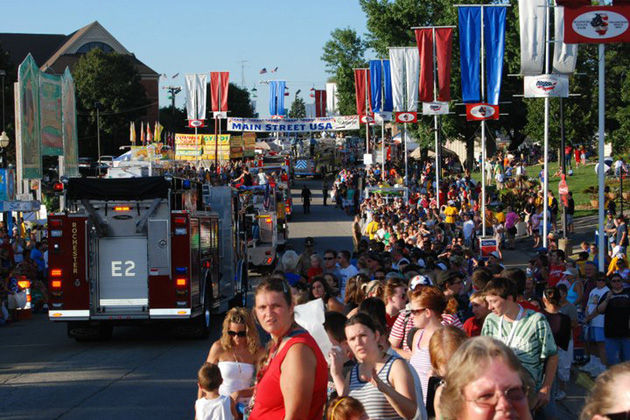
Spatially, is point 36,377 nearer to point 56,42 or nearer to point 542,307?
point 542,307

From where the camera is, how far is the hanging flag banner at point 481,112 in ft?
87.6

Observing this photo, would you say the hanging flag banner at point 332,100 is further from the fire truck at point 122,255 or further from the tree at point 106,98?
the fire truck at point 122,255

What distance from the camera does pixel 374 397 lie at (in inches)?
212

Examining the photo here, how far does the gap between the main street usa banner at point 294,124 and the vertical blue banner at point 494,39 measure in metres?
35.4

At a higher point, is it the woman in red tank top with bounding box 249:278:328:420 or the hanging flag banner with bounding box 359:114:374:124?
the hanging flag banner with bounding box 359:114:374:124

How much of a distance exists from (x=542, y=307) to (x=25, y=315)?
49.3 ft

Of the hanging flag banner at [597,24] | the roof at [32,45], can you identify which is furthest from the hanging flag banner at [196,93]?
the roof at [32,45]

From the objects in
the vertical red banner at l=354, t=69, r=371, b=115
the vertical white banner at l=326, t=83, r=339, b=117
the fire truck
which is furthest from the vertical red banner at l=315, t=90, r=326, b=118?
the fire truck

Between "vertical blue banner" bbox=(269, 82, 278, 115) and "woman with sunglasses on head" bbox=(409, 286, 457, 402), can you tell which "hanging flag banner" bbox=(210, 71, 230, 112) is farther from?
"woman with sunglasses on head" bbox=(409, 286, 457, 402)

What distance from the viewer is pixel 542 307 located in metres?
10.7

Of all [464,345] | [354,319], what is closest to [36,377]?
[354,319]

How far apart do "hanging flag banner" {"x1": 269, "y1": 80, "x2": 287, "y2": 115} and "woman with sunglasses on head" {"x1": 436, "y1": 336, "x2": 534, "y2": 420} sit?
69165 mm

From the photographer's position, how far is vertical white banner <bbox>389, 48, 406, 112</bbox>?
3628 cm

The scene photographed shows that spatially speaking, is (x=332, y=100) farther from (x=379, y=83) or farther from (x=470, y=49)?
(x=470, y=49)
